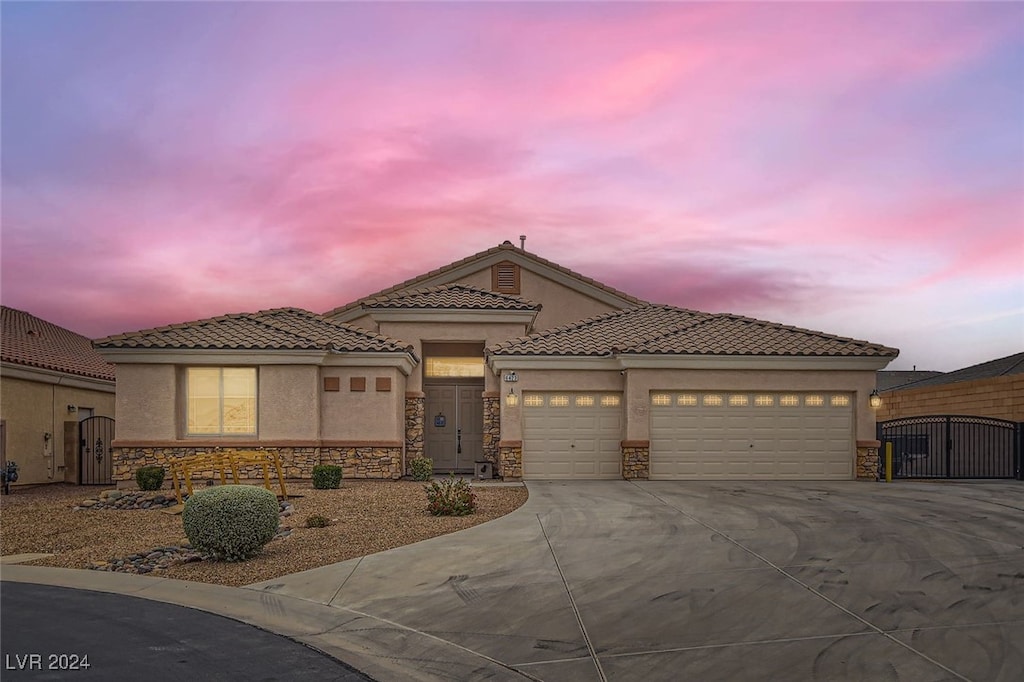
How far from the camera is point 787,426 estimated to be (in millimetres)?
23672

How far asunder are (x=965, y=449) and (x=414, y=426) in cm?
2047

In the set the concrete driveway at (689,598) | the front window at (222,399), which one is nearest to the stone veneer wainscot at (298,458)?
the front window at (222,399)

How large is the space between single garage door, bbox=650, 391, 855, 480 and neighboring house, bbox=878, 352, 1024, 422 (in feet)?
31.0

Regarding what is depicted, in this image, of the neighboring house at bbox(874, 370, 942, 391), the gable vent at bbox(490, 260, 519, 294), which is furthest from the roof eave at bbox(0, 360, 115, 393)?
the neighboring house at bbox(874, 370, 942, 391)

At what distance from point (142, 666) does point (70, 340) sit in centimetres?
3063

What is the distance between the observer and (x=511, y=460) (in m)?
23.3

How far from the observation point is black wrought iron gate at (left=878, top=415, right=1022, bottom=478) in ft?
84.5

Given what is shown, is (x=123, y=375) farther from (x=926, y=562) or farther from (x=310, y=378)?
(x=926, y=562)

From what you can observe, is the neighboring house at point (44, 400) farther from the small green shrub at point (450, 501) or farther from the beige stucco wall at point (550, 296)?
the small green shrub at point (450, 501)

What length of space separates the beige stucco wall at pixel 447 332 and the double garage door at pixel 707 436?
162 inches

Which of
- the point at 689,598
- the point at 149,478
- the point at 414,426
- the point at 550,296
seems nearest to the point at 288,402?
the point at 149,478

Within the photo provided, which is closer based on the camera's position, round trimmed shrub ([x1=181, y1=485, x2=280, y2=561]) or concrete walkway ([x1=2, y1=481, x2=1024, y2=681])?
concrete walkway ([x1=2, y1=481, x2=1024, y2=681])

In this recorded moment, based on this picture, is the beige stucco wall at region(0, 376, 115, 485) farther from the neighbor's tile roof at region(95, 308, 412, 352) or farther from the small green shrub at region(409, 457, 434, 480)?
the small green shrub at region(409, 457, 434, 480)

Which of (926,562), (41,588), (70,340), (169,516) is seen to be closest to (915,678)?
(926,562)
